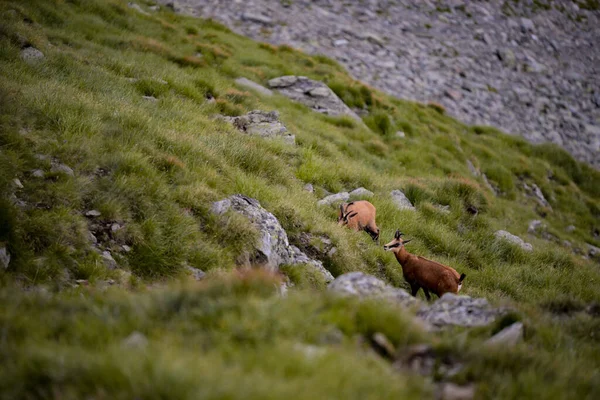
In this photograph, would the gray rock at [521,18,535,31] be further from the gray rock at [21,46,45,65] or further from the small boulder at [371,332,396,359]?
the small boulder at [371,332,396,359]

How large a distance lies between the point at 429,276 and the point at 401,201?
3593 millimetres

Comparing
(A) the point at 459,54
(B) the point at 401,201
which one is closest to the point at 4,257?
(B) the point at 401,201

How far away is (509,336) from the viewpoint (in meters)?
4.26

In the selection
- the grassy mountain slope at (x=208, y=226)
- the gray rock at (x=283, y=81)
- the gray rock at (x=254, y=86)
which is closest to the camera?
the grassy mountain slope at (x=208, y=226)

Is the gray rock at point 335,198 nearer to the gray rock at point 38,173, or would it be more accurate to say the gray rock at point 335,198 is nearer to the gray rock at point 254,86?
the gray rock at point 38,173

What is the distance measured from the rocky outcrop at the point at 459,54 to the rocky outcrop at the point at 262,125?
943cm

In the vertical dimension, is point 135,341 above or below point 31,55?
above

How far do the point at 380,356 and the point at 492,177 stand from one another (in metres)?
15.0

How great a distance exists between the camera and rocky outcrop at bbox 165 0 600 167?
71.0 ft

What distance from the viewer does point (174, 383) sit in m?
2.82

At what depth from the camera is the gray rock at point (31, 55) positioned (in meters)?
9.27

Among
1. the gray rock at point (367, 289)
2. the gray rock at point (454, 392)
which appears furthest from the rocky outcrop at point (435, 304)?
the gray rock at point (454, 392)

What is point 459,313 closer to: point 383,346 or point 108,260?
Result: point 383,346

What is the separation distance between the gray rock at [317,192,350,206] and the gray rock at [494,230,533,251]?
3778 mm
